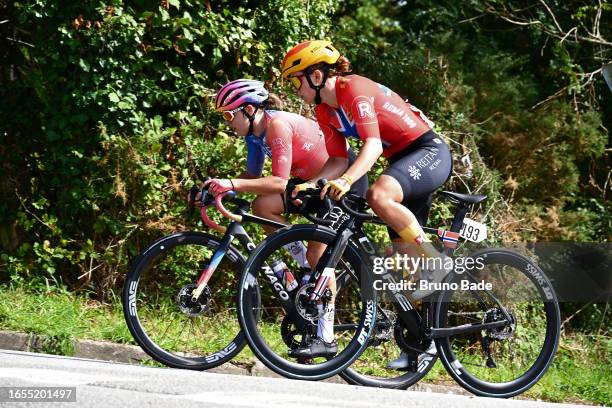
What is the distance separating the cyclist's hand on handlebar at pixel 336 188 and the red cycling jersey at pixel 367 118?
15.2 inches

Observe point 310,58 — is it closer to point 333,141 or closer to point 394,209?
point 333,141

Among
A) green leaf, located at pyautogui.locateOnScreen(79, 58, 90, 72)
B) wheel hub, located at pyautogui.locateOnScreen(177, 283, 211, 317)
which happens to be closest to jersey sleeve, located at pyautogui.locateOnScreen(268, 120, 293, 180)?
wheel hub, located at pyautogui.locateOnScreen(177, 283, 211, 317)

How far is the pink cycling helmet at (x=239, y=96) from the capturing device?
257 inches

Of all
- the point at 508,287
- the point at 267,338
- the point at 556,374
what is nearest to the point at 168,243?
the point at 267,338

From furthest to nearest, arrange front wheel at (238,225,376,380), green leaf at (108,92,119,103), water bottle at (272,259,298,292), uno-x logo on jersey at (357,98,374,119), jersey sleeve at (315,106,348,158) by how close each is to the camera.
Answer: green leaf at (108,92,119,103), jersey sleeve at (315,106,348,158), water bottle at (272,259,298,292), uno-x logo on jersey at (357,98,374,119), front wheel at (238,225,376,380)

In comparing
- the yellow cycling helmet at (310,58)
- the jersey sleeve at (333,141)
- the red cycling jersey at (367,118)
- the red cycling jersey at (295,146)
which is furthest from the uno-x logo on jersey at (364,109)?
the red cycling jersey at (295,146)

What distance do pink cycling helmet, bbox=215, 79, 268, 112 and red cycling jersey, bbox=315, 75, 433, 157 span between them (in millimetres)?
447

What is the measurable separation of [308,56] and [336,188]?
96cm

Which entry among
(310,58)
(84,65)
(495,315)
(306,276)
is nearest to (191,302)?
(306,276)

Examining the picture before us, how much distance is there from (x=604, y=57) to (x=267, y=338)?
7.84 m

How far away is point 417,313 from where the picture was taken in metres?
6.25

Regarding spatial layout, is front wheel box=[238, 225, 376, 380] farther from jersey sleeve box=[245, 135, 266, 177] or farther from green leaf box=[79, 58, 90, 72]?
green leaf box=[79, 58, 90, 72]

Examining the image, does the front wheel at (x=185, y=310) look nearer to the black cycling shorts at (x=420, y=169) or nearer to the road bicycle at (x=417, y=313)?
the road bicycle at (x=417, y=313)

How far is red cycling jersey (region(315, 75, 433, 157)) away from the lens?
19.7ft
